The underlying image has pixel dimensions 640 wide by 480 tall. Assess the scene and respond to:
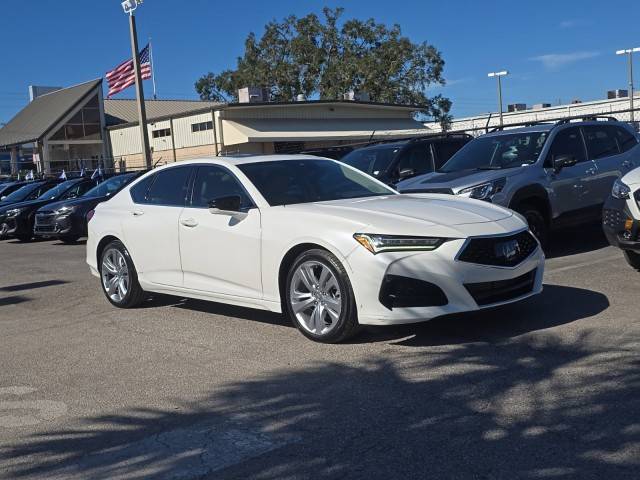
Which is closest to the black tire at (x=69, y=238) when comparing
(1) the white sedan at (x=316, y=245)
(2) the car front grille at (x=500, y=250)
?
(1) the white sedan at (x=316, y=245)

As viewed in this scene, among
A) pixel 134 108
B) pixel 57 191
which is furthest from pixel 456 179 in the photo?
pixel 134 108

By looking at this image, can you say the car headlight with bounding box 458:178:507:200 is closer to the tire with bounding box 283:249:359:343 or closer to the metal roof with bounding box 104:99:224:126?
the tire with bounding box 283:249:359:343

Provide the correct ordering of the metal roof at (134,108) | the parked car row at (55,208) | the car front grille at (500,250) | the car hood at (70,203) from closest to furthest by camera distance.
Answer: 1. the car front grille at (500,250)
2. the parked car row at (55,208)
3. the car hood at (70,203)
4. the metal roof at (134,108)

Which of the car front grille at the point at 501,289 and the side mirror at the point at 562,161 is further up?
the side mirror at the point at 562,161

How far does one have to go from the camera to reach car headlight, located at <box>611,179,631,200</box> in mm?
7590

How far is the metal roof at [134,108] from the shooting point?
50641 mm

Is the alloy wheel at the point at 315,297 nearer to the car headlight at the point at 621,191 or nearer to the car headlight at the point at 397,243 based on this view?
the car headlight at the point at 397,243

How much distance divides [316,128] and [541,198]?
33.6 m

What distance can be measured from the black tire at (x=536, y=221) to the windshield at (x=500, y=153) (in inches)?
25.2

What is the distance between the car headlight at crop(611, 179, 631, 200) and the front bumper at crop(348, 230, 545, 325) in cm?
264

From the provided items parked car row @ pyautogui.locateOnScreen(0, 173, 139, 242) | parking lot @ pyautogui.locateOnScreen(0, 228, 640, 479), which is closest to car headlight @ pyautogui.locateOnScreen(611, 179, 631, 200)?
parking lot @ pyautogui.locateOnScreen(0, 228, 640, 479)

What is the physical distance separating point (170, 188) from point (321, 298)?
2.44 meters

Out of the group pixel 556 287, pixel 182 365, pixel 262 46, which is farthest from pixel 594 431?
pixel 262 46

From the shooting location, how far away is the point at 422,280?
18.2 feet
